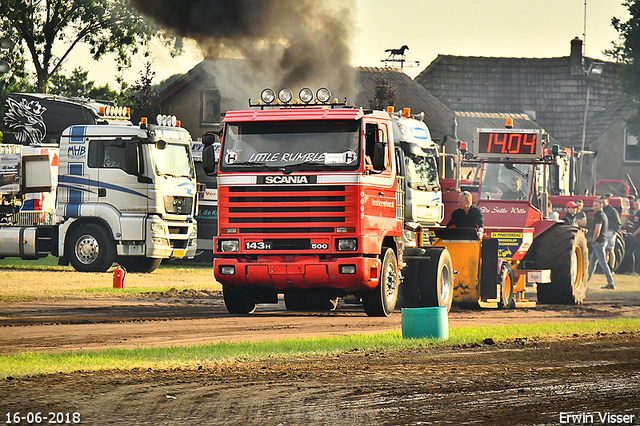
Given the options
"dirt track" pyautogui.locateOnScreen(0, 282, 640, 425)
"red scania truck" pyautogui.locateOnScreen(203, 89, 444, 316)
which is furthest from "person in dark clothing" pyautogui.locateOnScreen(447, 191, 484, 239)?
"dirt track" pyautogui.locateOnScreen(0, 282, 640, 425)

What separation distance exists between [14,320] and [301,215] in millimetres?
4551

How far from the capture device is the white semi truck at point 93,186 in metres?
25.1

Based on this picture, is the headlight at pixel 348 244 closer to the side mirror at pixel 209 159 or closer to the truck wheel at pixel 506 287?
the side mirror at pixel 209 159

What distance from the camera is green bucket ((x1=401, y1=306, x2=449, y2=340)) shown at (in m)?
13.7

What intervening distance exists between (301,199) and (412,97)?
3988 cm

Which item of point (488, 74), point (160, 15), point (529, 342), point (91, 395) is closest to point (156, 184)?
point (160, 15)

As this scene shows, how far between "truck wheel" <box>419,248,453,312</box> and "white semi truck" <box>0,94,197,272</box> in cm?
910

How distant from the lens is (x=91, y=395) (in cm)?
891

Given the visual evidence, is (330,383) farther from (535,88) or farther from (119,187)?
(535,88)

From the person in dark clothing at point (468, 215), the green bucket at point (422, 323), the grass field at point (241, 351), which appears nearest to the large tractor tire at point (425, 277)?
the person in dark clothing at point (468, 215)

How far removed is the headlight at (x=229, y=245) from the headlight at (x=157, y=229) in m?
9.17

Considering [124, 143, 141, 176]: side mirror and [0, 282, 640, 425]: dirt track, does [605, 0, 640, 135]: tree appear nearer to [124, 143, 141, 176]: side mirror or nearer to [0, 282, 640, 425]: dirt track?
[124, 143, 141, 176]: side mirror

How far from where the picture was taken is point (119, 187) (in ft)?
82.3

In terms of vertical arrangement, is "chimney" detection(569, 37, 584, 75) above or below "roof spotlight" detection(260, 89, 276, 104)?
above
